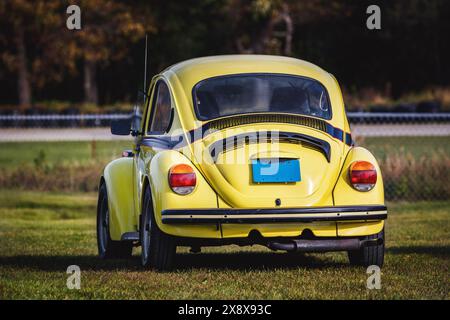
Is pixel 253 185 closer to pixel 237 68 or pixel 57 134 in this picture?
pixel 237 68

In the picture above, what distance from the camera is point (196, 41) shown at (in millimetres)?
51875

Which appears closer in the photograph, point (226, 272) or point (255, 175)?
point (255, 175)

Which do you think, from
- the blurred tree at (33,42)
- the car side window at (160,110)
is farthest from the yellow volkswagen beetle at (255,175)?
the blurred tree at (33,42)

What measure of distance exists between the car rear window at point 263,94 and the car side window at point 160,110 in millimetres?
395

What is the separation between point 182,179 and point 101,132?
2254cm

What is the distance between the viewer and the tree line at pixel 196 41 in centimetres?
4572

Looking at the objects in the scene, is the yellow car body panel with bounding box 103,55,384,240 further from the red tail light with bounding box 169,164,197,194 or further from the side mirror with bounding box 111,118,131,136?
the side mirror with bounding box 111,118,131,136

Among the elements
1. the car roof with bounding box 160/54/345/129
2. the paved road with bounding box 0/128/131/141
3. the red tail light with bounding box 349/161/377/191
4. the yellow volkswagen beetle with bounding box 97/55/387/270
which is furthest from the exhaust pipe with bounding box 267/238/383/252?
the paved road with bounding box 0/128/131/141

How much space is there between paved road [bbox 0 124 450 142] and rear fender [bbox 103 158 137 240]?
12.2 m

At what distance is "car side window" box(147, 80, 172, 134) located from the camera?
34.6 feet

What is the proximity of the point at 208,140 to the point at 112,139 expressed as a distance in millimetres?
18958

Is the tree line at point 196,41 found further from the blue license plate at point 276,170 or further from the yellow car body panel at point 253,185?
the blue license plate at point 276,170

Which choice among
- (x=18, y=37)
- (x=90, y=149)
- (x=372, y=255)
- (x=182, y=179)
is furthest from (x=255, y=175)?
(x=18, y=37)

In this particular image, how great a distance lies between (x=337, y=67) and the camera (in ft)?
163
